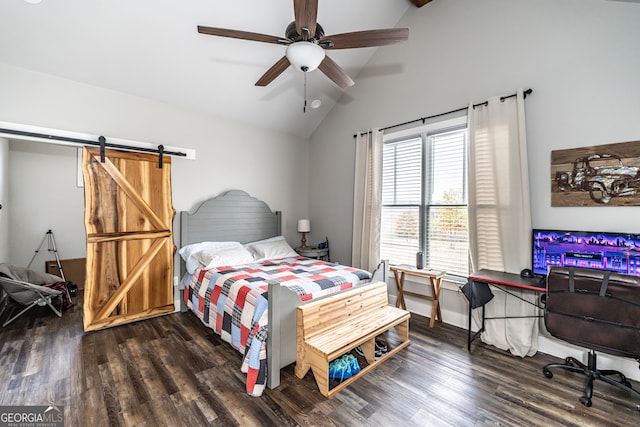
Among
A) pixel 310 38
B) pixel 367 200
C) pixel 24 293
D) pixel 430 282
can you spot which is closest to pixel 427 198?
pixel 367 200

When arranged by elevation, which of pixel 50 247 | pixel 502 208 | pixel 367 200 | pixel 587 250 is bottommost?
pixel 50 247

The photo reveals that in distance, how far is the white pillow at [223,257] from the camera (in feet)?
10.8

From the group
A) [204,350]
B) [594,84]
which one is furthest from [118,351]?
[594,84]

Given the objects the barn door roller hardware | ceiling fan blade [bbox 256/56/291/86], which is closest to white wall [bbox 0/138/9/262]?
the barn door roller hardware

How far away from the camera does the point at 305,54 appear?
2051mm

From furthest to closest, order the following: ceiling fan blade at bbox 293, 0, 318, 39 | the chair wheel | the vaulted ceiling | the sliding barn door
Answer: the sliding barn door
the vaulted ceiling
the chair wheel
ceiling fan blade at bbox 293, 0, 318, 39

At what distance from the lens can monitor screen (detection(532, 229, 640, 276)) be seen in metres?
2.19

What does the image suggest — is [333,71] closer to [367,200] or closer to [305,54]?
[305,54]

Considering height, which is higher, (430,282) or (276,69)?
(276,69)

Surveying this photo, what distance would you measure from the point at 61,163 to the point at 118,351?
13.3ft

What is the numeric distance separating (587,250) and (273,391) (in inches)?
114

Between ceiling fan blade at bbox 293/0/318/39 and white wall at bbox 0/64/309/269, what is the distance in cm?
253

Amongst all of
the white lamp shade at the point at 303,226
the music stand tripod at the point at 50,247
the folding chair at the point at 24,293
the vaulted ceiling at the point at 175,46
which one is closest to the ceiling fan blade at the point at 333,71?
the vaulted ceiling at the point at 175,46

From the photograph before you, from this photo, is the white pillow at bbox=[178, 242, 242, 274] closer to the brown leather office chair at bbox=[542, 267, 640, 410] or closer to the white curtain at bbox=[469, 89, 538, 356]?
the white curtain at bbox=[469, 89, 538, 356]
